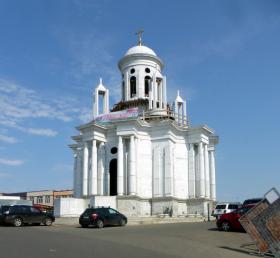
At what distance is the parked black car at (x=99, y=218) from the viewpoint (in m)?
28.2

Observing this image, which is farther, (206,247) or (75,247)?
(206,247)

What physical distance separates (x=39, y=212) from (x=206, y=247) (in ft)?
49.6

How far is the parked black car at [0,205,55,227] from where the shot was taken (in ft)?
91.9

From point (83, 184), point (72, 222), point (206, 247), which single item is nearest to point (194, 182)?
point (83, 184)

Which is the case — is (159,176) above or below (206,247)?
above

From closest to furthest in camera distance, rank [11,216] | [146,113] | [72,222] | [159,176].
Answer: [11,216], [72,222], [159,176], [146,113]

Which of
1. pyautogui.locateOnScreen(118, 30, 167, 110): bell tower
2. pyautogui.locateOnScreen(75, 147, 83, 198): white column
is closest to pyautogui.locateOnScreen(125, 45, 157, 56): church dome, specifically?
pyautogui.locateOnScreen(118, 30, 167, 110): bell tower

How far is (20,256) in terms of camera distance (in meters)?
13.0

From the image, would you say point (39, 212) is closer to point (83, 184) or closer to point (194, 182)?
point (83, 184)

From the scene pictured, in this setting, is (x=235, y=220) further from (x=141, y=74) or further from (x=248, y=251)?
(x=141, y=74)

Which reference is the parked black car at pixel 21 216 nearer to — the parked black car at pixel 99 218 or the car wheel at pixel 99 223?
the parked black car at pixel 99 218

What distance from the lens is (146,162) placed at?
45.8m

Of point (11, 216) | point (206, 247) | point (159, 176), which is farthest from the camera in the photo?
point (159, 176)

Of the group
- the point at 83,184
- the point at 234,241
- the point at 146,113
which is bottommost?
the point at 234,241
